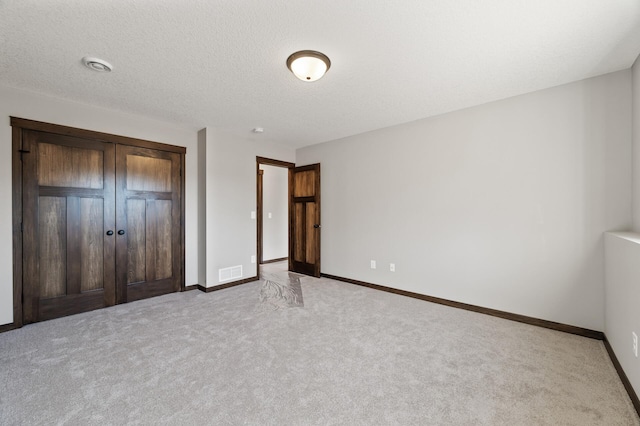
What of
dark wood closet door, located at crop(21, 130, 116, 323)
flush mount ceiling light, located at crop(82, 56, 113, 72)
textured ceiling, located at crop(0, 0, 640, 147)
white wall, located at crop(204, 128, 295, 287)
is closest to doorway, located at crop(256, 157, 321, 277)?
white wall, located at crop(204, 128, 295, 287)

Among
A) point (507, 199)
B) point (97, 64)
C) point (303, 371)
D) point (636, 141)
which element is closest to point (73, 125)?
point (97, 64)

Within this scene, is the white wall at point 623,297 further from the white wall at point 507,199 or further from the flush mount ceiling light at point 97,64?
the flush mount ceiling light at point 97,64

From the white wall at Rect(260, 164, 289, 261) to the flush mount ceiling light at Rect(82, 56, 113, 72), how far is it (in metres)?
4.13

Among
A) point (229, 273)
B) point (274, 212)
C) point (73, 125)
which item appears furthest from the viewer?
point (274, 212)

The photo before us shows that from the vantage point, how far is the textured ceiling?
1.75 meters

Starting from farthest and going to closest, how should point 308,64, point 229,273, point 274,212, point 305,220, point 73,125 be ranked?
point 274,212
point 305,220
point 229,273
point 73,125
point 308,64

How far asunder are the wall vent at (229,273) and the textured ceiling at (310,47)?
242 cm

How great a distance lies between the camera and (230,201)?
176 inches

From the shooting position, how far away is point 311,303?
3.59 metres

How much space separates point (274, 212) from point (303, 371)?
4993 millimetres

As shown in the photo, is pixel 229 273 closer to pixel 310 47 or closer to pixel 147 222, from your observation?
pixel 147 222

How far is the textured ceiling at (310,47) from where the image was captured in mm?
1751

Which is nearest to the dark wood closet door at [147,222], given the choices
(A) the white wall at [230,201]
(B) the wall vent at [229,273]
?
(A) the white wall at [230,201]

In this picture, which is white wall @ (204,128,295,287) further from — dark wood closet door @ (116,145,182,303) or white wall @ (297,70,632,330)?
white wall @ (297,70,632,330)
